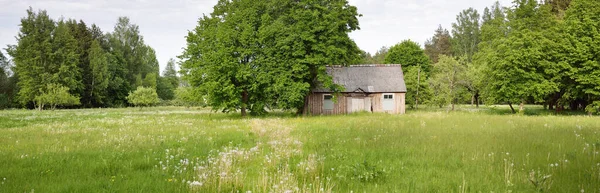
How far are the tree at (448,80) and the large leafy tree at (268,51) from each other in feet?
61.5

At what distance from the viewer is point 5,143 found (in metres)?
11.5

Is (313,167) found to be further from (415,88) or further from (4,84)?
(4,84)

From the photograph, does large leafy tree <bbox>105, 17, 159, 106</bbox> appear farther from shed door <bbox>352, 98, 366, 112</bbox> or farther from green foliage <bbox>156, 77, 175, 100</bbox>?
shed door <bbox>352, 98, 366, 112</bbox>

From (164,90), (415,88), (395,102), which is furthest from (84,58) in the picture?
(415,88)

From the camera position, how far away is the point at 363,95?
130ft

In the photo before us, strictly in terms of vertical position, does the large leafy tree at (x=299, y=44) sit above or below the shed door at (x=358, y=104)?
above

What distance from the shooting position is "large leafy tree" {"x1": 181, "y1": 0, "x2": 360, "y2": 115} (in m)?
29.0

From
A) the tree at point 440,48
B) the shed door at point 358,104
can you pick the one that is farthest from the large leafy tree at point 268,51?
the tree at point 440,48

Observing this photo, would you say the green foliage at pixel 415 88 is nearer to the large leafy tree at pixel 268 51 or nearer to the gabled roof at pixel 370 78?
the gabled roof at pixel 370 78

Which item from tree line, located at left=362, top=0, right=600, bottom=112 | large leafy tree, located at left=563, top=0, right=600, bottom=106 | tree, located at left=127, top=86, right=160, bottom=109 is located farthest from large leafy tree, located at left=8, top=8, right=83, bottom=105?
large leafy tree, located at left=563, top=0, right=600, bottom=106

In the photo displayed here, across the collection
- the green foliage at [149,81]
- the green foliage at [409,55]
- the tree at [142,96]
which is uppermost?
the green foliage at [409,55]

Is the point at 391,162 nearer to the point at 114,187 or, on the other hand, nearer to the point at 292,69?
the point at 114,187

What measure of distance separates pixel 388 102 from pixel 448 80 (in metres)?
11.4

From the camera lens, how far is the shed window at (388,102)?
129ft
